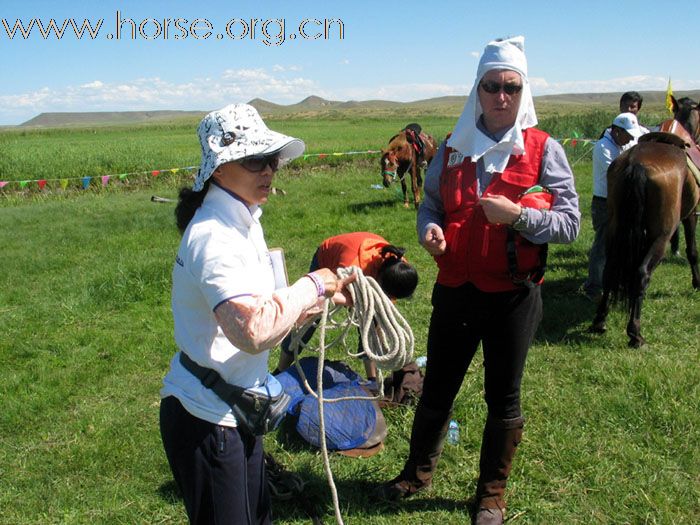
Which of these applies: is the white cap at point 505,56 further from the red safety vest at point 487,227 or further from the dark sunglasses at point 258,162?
the dark sunglasses at point 258,162

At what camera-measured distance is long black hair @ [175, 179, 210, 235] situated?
6.08ft

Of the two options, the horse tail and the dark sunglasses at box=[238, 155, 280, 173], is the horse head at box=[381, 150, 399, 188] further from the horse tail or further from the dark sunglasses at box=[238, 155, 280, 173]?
the dark sunglasses at box=[238, 155, 280, 173]

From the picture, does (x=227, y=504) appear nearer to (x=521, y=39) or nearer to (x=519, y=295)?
(x=519, y=295)

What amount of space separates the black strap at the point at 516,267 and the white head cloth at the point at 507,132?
0.29 metres

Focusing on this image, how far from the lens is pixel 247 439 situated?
196 centimetres

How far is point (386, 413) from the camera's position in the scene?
3918 millimetres

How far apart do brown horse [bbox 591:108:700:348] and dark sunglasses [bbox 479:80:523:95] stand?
298 cm

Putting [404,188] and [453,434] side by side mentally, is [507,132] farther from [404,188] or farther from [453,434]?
[404,188]

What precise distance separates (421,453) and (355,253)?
1245 mm

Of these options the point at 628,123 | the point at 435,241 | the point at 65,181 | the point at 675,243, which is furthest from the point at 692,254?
the point at 65,181

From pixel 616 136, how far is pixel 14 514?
591 cm

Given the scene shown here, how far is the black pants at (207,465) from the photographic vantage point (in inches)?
72.1

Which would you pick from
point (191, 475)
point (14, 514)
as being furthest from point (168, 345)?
point (191, 475)

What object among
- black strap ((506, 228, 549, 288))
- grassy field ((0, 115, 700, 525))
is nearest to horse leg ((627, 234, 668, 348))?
grassy field ((0, 115, 700, 525))
